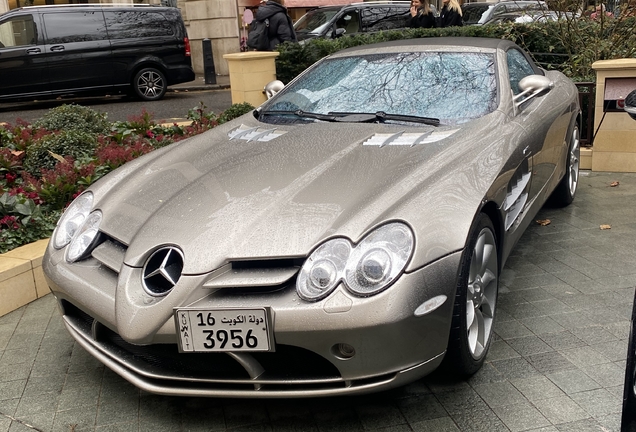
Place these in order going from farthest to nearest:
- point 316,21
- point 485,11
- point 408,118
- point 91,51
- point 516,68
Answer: point 485,11, point 316,21, point 91,51, point 516,68, point 408,118

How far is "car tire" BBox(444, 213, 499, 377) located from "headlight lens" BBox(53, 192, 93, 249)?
1841mm

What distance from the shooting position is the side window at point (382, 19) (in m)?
14.5

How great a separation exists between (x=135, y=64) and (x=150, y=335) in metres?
11.8

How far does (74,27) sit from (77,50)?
0.43 m

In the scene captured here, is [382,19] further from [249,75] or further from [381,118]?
[381,118]

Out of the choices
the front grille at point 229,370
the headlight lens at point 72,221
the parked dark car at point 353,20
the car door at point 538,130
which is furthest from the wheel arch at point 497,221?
the parked dark car at point 353,20

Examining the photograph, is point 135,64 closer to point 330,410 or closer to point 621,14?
point 621,14

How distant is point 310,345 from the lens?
2672 millimetres

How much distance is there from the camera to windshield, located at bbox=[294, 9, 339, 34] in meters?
14.4

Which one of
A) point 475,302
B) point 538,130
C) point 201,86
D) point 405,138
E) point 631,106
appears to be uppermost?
point 631,106

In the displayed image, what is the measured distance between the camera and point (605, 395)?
3.04m

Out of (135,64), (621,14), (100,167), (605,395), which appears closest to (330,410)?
(605,395)

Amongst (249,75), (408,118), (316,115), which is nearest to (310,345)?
(408,118)

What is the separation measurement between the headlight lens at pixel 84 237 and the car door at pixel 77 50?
1063 centimetres
